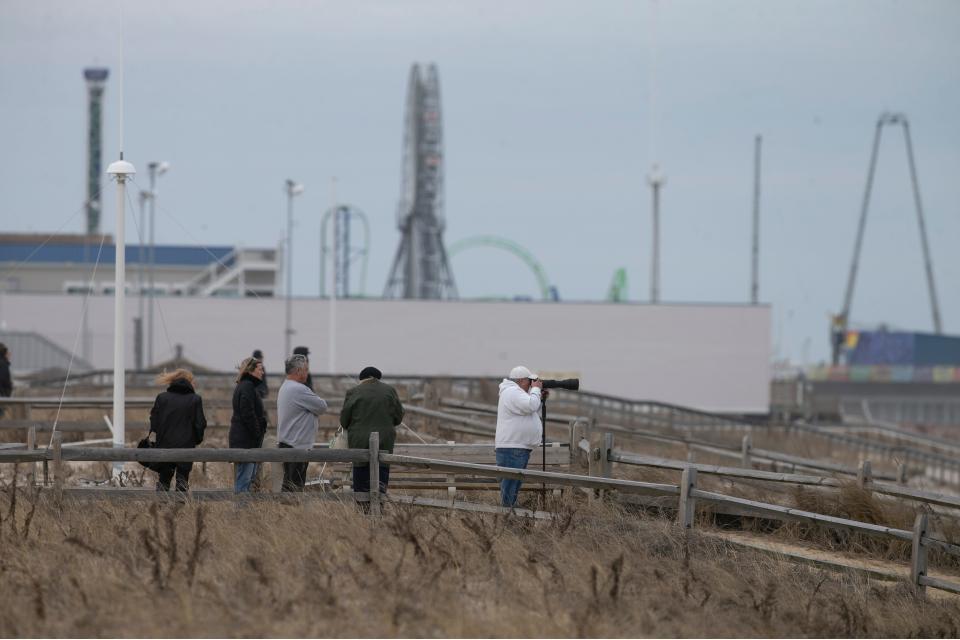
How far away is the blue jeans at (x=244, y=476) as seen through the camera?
13180 millimetres

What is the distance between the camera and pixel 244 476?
1322 cm

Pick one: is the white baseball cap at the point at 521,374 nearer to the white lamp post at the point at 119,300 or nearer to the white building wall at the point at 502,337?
the white lamp post at the point at 119,300

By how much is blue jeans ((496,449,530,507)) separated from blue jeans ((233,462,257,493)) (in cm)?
241

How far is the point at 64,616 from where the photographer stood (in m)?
8.87

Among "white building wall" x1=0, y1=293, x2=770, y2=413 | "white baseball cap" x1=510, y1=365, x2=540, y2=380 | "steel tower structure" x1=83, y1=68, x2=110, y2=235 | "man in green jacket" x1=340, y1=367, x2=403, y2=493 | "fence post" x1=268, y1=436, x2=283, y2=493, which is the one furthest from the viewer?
"steel tower structure" x1=83, y1=68, x2=110, y2=235

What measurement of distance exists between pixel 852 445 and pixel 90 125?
332 ft

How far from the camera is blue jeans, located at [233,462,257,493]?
1318 cm

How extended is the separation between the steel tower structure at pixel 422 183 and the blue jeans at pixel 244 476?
72699 mm

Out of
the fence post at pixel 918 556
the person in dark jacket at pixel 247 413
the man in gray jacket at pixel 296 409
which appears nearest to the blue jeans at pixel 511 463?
the man in gray jacket at pixel 296 409

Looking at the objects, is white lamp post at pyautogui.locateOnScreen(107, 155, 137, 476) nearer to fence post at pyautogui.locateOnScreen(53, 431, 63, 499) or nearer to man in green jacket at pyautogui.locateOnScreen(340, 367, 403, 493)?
fence post at pyautogui.locateOnScreen(53, 431, 63, 499)

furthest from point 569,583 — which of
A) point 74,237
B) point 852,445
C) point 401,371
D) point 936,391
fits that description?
point 74,237

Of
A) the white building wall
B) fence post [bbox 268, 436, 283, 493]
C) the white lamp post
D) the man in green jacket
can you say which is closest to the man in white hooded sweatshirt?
the man in green jacket

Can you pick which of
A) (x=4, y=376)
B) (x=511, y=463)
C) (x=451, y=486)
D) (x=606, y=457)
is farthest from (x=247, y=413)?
(x=4, y=376)

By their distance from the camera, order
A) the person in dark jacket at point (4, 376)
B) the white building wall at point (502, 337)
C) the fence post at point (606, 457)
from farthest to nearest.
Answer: the white building wall at point (502, 337)
the person in dark jacket at point (4, 376)
the fence post at point (606, 457)
